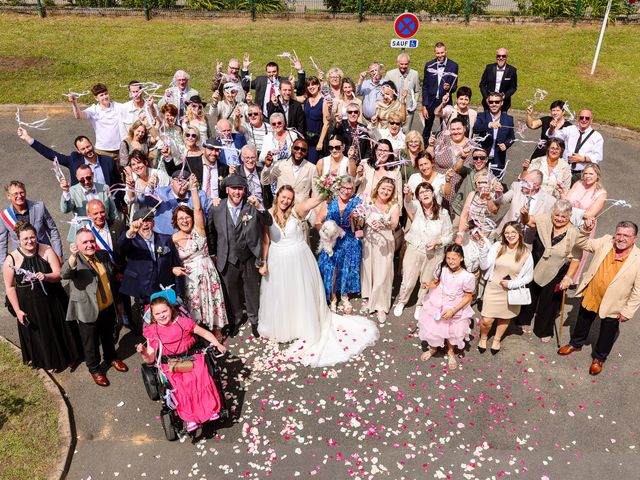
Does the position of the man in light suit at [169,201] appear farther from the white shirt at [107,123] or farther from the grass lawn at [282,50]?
the grass lawn at [282,50]

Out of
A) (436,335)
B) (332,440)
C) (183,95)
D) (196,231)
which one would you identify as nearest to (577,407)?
(436,335)

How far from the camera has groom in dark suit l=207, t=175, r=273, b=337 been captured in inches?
269

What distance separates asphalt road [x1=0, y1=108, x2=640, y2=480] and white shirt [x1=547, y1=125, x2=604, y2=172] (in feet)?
9.30

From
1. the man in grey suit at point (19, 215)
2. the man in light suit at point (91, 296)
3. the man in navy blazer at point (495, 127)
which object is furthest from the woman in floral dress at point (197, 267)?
the man in navy blazer at point (495, 127)

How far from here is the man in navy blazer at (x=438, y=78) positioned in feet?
36.7

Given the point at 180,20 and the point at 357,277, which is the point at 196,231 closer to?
the point at 357,277

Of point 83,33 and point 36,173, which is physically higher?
point 83,33

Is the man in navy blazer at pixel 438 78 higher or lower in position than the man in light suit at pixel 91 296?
higher

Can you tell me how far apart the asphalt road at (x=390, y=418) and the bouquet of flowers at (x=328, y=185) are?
2210 millimetres

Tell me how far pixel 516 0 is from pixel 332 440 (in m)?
20.4

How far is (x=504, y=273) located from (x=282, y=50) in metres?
14.3

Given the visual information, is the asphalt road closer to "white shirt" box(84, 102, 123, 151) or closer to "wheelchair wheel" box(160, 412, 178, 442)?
"wheelchair wheel" box(160, 412, 178, 442)

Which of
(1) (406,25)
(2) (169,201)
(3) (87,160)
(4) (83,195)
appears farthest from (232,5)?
(2) (169,201)

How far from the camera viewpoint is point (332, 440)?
6.17m
